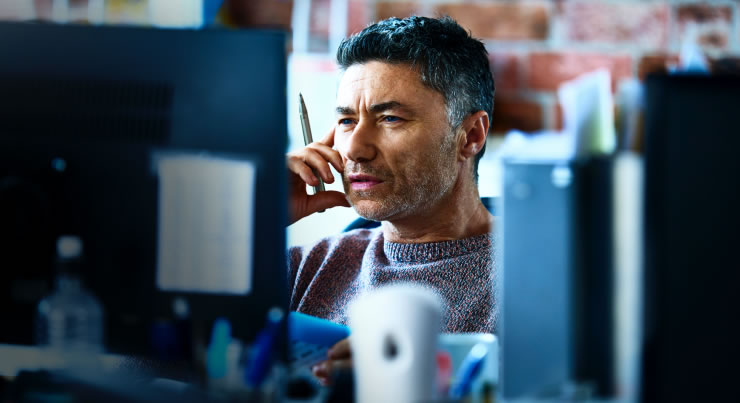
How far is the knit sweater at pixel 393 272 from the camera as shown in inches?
48.3

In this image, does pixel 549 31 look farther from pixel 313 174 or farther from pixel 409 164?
pixel 313 174

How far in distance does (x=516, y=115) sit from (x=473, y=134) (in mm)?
111

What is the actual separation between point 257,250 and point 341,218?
1.19 m

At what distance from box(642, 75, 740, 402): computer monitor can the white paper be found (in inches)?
14.3

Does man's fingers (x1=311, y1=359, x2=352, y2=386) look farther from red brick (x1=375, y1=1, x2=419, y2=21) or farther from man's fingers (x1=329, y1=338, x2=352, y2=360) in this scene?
red brick (x1=375, y1=1, x2=419, y2=21)

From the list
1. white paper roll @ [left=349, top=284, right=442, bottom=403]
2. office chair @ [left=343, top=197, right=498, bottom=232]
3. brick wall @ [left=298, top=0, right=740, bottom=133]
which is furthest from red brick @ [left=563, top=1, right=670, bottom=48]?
white paper roll @ [left=349, top=284, right=442, bottom=403]

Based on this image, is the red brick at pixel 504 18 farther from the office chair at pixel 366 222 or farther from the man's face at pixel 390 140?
the office chair at pixel 366 222

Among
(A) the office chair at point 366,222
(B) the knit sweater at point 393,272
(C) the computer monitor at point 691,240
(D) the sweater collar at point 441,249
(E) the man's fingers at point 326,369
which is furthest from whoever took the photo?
(A) the office chair at point 366,222

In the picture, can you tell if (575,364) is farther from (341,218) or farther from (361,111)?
(341,218)

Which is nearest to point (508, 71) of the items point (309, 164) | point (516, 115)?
point (516, 115)

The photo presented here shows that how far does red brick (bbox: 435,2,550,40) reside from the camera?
1349 millimetres

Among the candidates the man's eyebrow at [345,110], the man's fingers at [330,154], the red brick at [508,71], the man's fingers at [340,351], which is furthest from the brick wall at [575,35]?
the man's fingers at [340,351]

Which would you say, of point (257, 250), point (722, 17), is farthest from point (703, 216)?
point (722, 17)

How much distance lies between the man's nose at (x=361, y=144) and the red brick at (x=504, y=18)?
0.32 metres
